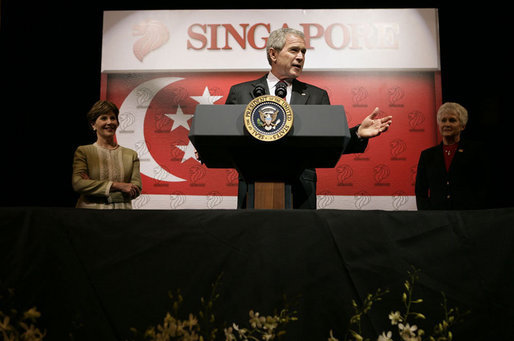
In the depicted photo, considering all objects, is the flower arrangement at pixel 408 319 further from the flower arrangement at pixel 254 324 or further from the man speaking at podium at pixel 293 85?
the man speaking at podium at pixel 293 85

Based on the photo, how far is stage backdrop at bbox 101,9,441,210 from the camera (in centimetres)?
365

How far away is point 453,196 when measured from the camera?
2.83m

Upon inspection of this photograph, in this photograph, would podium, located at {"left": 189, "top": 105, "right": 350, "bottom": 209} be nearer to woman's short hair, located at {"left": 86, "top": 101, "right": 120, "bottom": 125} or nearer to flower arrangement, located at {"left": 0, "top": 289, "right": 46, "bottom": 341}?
flower arrangement, located at {"left": 0, "top": 289, "right": 46, "bottom": 341}

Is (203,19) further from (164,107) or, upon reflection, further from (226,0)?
(164,107)

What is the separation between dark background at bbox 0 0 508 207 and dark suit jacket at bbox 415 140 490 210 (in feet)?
2.70

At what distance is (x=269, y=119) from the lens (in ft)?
4.24

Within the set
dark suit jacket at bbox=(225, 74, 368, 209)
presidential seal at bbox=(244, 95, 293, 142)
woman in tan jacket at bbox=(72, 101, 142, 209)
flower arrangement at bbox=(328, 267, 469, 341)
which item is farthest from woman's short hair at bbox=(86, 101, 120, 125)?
flower arrangement at bbox=(328, 267, 469, 341)

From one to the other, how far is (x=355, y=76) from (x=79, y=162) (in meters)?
2.33

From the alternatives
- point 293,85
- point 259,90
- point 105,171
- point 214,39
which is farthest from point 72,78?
point 259,90

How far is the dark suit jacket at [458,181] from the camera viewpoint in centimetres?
279

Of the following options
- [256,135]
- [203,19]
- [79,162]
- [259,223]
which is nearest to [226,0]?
[203,19]

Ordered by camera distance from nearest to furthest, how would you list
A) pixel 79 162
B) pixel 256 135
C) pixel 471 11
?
pixel 256 135 → pixel 79 162 → pixel 471 11

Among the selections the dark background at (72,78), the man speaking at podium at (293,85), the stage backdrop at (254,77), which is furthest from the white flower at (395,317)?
the dark background at (72,78)

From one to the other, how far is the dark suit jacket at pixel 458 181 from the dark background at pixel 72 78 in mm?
822
